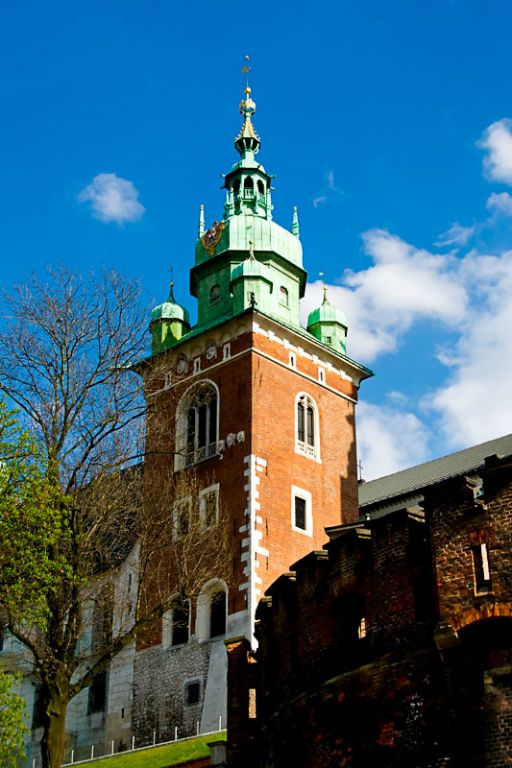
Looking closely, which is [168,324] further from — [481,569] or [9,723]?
[481,569]

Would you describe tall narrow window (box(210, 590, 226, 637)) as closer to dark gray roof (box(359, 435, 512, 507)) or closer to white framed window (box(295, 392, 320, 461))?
white framed window (box(295, 392, 320, 461))

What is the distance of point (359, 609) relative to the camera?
17797 millimetres

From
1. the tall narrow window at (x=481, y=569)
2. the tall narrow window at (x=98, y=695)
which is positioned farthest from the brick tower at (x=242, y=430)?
the tall narrow window at (x=481, y=569)

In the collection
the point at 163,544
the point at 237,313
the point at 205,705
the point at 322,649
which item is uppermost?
the point at 237,313

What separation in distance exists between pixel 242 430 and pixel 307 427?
3.41 meters

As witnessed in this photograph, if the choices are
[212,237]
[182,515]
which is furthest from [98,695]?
[212,237]

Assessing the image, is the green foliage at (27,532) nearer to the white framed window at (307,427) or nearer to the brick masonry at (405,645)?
the brick masonry at (405,645)

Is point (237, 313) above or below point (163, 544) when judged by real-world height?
above

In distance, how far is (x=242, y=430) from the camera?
141 feet

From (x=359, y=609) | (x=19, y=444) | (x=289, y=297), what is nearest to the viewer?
(x=359, y=609)

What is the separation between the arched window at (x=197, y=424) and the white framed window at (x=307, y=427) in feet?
10.0

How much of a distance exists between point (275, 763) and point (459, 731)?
167 inches

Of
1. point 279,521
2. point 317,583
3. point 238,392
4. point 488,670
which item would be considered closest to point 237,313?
point 238,392

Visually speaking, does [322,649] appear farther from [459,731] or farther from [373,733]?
[459,731]
